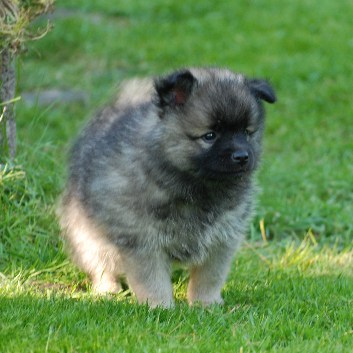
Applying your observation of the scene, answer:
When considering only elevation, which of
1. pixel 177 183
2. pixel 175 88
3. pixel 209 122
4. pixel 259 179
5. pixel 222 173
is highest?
pixel 175 88

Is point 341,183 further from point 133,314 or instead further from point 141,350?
point 141,350

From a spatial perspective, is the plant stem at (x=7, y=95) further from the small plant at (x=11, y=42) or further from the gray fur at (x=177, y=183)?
the gray fur at (x=177, y=183)

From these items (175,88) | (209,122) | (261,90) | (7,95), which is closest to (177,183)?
(209,122)

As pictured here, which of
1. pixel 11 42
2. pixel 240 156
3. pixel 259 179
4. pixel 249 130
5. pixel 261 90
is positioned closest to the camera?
pixel 240 156

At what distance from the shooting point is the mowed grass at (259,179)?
4461mm

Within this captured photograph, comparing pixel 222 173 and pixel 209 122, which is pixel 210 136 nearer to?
pixel 209 122

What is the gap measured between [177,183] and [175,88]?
55 cm

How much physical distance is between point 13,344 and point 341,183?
15.6 feet

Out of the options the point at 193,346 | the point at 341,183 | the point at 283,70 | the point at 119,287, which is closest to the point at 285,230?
the point at 341,183

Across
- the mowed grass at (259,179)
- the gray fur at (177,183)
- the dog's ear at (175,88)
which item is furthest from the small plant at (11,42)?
the dog's ear at (175,88)

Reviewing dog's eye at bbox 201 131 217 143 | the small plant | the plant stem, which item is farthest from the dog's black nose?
the plant stem

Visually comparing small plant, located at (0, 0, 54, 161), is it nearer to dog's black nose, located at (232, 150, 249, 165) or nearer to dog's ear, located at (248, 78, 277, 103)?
dog's ear, located at (248, 78, 277, 103)

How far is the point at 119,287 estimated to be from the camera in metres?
5.63

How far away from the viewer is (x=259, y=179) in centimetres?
854
